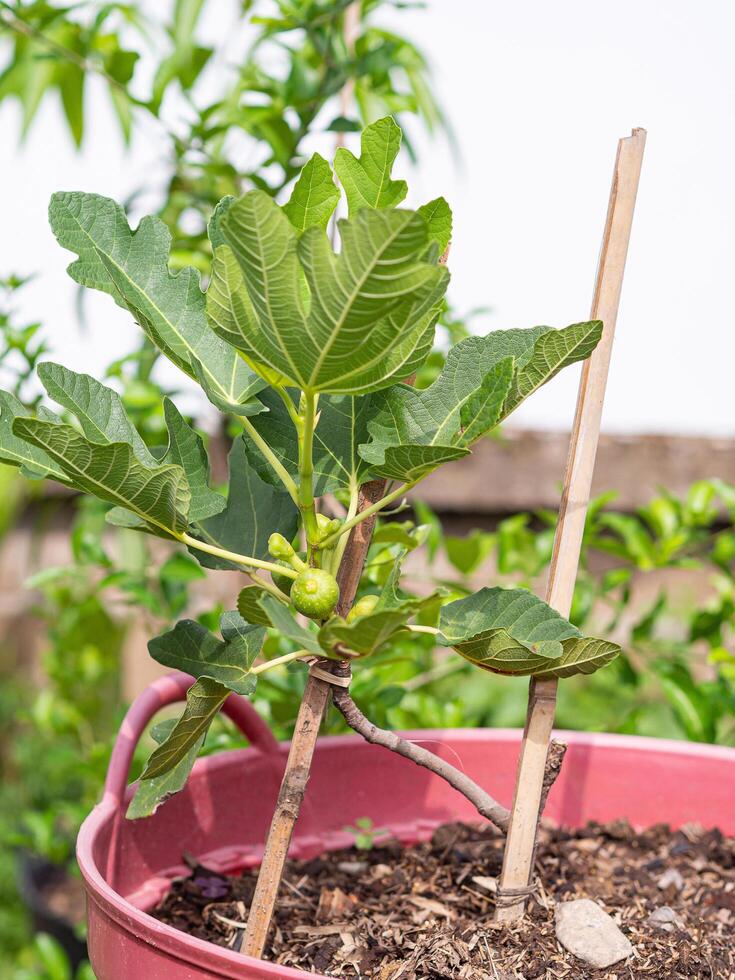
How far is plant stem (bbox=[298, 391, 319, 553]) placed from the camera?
0.47 m

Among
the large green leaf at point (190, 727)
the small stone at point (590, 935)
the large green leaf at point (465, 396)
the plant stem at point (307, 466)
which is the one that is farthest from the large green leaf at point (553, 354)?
the small stone at point (590, 935)

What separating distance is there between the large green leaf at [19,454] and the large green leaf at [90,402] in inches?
0.9

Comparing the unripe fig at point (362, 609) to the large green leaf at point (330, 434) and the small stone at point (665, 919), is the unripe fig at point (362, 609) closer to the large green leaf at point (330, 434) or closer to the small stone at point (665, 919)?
the large green leaf at point (330, 434)

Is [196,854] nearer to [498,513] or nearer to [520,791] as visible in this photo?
[520,791]

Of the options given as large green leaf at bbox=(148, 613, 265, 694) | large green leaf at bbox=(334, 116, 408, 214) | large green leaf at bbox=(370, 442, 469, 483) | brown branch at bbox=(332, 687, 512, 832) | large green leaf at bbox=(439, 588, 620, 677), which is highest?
large green leaf at bbox=(334, 116, 408, 214)

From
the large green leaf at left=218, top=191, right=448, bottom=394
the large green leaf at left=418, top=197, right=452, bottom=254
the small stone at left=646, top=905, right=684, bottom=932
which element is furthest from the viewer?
the small stone at left=646, top=905, right=684, bottom=932

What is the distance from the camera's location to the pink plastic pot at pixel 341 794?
0.60 meters

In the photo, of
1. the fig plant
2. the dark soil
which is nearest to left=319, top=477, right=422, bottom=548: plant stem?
the fig plant

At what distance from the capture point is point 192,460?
1.79 feet

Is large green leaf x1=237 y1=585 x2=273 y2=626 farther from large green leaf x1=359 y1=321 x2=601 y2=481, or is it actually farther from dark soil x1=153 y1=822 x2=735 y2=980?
dark soil x1=153 y1=822 x2=735 y2=980

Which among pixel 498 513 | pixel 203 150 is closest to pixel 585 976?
pixel 203 150

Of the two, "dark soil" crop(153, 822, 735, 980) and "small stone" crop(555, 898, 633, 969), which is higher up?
"small stone" crop(555, 898, 633, 969)

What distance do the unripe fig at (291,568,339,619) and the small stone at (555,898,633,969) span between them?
251 mm

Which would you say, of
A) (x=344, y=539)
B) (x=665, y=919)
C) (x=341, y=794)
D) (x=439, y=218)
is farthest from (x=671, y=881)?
(x=439, y=218)
